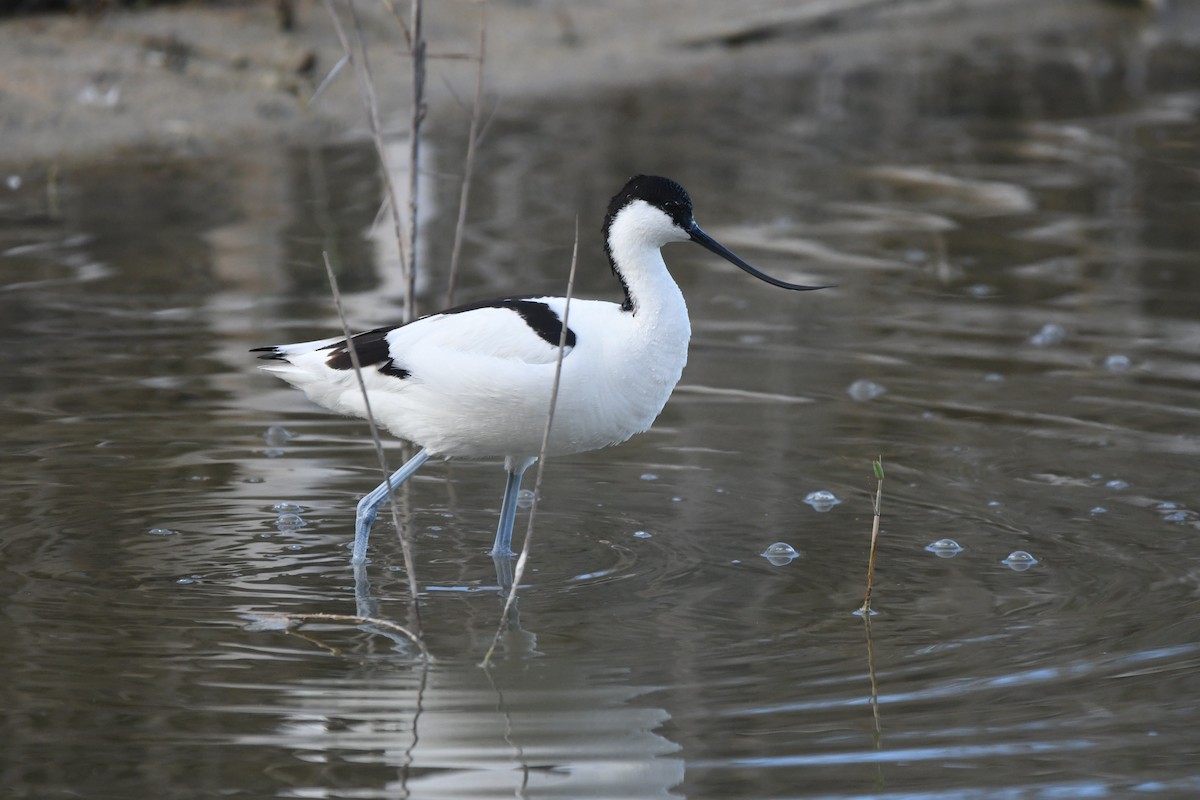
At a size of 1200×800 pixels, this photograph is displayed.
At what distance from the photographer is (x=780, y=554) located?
5.32 metres

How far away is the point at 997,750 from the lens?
3.94 meters

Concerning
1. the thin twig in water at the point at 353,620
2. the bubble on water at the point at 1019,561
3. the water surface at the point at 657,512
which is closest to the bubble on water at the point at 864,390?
the water surface at the point at 657,512

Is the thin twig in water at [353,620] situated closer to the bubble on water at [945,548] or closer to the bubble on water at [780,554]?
the bubble on water at [780,554]

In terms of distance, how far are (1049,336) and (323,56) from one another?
7.12 m

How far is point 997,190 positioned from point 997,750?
7513mm

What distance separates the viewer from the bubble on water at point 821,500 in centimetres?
581

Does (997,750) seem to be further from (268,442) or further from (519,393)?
(268,442)

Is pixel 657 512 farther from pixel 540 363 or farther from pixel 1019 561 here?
pixel 1019 561

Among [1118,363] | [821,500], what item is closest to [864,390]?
[1118,363]

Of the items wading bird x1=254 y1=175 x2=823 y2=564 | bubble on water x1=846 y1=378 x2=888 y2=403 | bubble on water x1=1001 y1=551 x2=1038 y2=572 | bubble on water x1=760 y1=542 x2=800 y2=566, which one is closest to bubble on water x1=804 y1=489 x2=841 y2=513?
bubble on water x1=760 y1=542 x2=800 y2=566

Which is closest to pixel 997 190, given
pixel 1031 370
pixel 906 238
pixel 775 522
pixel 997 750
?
pixel 906 238

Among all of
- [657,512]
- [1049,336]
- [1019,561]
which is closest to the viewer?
[1019,561]

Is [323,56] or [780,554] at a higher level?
[323,56]

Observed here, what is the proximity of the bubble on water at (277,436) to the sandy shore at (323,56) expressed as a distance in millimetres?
4002
